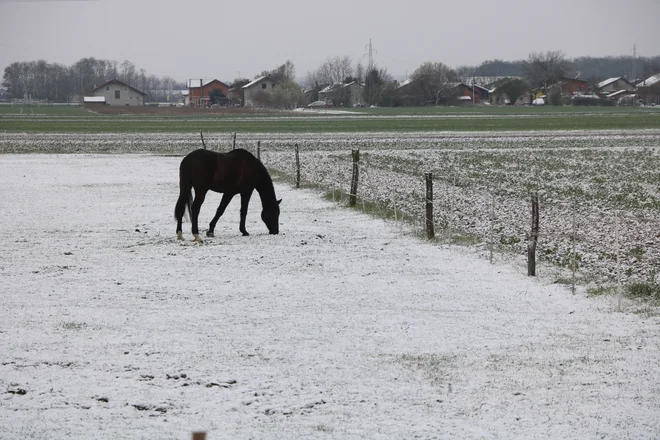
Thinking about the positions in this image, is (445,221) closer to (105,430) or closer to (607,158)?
(105,430)

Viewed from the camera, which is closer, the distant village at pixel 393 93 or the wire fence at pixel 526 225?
the wire fence at pixel 526 225

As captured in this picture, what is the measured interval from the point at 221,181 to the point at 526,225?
6.28 m

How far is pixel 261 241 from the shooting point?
55.0 ft

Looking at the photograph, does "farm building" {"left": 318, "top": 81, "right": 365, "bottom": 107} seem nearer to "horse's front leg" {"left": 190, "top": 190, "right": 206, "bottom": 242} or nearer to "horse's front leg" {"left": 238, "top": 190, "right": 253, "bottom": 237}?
"horse's front leg" {"left": 238, "top": 190, "right": 253, "bottom": 237}

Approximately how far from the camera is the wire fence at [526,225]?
13.3 meters

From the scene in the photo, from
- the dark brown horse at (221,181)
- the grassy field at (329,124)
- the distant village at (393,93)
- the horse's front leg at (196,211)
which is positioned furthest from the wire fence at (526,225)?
the distant village at (393,93)

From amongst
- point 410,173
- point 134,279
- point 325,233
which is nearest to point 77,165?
point 410,173

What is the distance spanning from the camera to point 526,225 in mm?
17594

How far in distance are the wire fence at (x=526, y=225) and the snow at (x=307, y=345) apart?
2.88 ft

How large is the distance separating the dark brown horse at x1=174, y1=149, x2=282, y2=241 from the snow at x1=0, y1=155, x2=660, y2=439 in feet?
1.98

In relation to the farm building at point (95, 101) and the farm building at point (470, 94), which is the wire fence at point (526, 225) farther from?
the farm building at point (470, 94)

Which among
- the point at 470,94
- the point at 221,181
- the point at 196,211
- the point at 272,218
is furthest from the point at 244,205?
the point at 470,94

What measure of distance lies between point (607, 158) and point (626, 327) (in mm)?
30359

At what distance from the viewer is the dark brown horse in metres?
16.6
